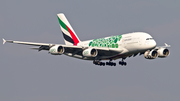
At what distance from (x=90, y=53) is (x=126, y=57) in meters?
8.01

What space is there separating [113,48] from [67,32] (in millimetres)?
17055

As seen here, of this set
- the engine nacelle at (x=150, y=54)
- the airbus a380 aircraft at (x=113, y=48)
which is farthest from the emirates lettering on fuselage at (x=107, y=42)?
the engine nacelle at (x=150, y=54)

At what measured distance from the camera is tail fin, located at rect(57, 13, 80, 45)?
81.9 metres


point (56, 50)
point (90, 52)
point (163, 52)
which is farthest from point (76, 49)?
point (163, 52)

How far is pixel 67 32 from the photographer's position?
276 ft

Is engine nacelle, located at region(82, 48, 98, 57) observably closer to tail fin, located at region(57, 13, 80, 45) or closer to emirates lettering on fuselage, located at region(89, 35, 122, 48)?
emirates lettering on fuselage, located at region(89, 35, 122, 48)

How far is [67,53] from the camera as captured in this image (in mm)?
76875

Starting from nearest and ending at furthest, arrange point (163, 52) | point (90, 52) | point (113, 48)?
point (90, 52), point (113, 48), point (163, 52)

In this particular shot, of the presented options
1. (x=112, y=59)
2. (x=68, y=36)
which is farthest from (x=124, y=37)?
(x=68, y=36)

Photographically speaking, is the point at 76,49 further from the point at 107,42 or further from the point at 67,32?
the point at 67,32

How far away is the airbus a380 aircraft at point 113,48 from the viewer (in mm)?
67250

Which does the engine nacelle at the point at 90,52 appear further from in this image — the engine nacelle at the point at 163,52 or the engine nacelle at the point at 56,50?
the engine nacelle at the point at 163,52

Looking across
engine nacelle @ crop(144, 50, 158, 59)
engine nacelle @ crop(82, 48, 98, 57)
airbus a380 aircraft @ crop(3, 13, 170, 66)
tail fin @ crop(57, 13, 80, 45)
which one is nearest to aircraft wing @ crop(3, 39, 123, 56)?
airbus a380 aircraft @ crop(3, 13, 170, 66)

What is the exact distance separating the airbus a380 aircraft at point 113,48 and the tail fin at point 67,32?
5882mm
